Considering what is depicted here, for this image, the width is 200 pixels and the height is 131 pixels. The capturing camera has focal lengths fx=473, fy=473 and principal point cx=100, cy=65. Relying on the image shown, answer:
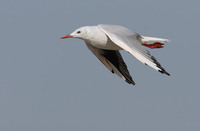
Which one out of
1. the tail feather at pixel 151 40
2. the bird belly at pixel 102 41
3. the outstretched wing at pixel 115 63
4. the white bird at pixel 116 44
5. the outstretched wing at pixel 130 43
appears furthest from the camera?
the outstretched wing at pixel 115 63

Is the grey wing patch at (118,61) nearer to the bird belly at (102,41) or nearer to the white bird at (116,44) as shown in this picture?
the white bird at (116,44)

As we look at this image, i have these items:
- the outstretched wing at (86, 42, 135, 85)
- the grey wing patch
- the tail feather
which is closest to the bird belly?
the tail feather

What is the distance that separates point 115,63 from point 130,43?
375 cm

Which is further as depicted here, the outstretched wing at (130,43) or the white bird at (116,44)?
the white bird at (116,44)

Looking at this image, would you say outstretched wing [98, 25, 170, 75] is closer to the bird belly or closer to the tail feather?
the bird belly

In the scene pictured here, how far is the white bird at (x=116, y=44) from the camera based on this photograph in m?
14.4

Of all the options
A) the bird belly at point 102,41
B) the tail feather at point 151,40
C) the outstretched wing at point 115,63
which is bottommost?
the outstretched wing at point 115,63

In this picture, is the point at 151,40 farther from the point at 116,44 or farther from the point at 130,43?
the point at 130,43

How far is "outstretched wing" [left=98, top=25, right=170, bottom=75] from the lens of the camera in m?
14.0

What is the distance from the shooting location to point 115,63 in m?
18.5

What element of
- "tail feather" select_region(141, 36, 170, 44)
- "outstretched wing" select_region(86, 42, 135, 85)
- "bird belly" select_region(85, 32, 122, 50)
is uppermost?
"bird belly" select_region(85, 32, 122, 50)

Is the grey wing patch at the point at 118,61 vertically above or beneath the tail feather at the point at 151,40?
beneath

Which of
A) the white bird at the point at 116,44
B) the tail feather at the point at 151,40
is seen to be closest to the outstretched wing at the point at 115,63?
the white bird at the point at 116,44

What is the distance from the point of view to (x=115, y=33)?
15555mm
